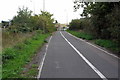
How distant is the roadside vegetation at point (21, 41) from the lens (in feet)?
34.2

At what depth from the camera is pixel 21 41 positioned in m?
22.5

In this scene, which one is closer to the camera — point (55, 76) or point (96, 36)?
point (55, 76)

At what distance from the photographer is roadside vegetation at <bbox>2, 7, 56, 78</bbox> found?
10.4m

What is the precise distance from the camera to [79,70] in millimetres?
10086

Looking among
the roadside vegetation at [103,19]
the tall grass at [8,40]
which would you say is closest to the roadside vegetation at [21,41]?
the tall grass at [8,40]

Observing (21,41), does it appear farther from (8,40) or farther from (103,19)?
(103,19)

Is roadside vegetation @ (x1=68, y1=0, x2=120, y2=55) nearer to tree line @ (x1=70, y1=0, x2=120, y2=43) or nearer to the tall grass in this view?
tree line @ (x1=70, y1=0, x2=120, y2=43)

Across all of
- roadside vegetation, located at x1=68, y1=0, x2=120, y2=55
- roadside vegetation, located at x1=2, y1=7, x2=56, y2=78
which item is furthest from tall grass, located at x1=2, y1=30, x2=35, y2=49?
roadside vegetation, located at x1=68, y1=0, x2=120, y2=55

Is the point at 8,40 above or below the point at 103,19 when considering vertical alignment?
below

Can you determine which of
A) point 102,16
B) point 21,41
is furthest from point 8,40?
point 102,16

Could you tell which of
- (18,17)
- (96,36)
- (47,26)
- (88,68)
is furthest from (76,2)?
(47,26)

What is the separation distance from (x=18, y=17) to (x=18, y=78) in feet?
126

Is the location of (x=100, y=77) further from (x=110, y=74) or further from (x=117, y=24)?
(x=117, y=24)

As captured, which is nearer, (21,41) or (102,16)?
(21,41)
